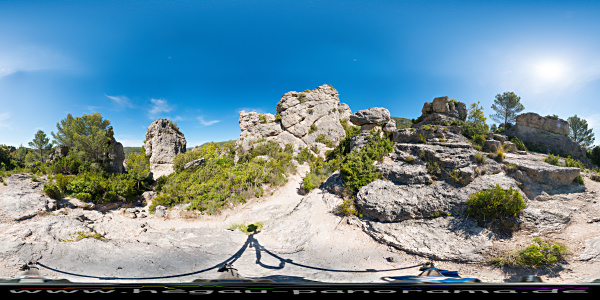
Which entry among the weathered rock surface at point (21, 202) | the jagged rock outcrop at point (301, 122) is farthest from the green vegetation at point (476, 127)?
the weathered rock surface at point (21, 202)

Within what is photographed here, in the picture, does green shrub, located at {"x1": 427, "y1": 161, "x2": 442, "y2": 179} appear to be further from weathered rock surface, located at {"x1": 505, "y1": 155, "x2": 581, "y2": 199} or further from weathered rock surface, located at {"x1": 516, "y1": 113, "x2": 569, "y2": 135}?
weathered rock surface, located at {"x1": 516, "y1": 113, "x2": 569, "y2": 135}

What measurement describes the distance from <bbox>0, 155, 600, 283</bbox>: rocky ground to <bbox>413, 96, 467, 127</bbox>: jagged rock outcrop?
505 cm

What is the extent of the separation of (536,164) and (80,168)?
13628 mm

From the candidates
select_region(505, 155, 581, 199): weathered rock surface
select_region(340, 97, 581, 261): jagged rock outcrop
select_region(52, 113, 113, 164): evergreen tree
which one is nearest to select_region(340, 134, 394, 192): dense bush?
select_region(340, 97, 581, 261): jagged rock outcrop

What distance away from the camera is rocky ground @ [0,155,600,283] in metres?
1.52

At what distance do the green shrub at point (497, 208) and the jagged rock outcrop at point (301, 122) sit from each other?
1036 cm

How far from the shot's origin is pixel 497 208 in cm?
263

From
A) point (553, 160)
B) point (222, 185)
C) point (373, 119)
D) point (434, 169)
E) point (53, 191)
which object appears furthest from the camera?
point (373, 119)

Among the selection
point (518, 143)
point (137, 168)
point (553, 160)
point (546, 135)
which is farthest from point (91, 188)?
point (546, 135)

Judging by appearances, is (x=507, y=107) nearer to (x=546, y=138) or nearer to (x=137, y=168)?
(x=546, y=138)

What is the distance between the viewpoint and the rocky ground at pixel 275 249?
59.8 inches

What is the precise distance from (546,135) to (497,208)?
3.39 m

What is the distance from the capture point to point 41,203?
13.2ft

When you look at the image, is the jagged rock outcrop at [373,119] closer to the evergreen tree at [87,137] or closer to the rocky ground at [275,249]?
the rocky ground at [275,249]
